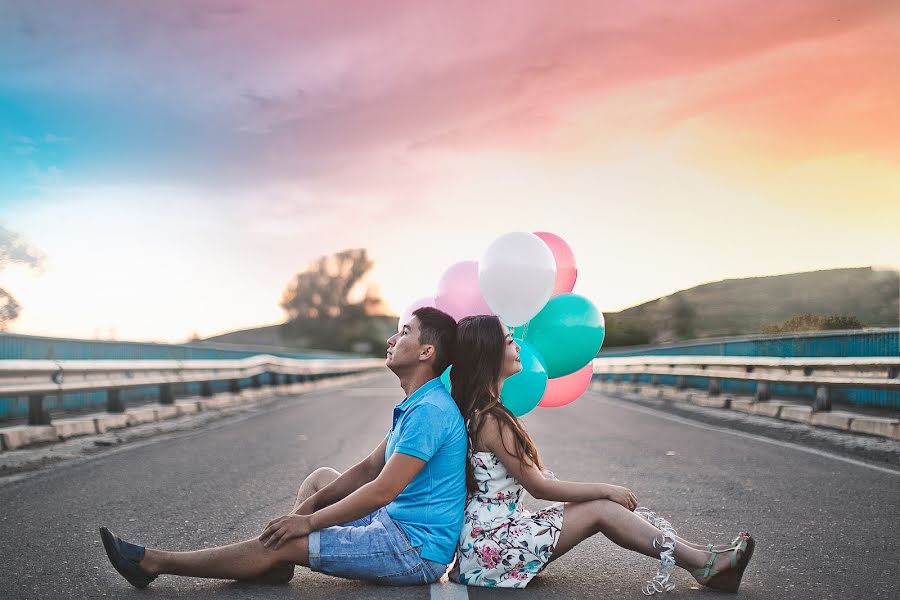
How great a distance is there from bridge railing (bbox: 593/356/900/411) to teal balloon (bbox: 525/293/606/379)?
19.8 ft

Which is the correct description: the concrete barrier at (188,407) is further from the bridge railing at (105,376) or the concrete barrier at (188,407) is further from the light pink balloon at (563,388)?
the light pink balloon at (563,388)

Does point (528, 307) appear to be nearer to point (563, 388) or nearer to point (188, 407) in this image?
point (563, 388)

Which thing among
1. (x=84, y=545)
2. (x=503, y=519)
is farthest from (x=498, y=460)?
(x=84, y=545)

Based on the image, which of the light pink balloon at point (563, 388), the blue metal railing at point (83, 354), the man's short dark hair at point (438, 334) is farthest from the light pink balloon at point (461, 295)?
the blue metal railing at point (83, 354)

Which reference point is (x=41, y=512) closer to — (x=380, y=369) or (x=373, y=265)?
(x=380, y=369)

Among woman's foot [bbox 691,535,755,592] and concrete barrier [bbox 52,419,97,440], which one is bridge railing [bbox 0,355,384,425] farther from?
woman's foot [bbox 691,535,755,592]

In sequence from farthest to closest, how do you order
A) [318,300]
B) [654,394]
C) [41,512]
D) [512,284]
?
[318,300]
[654,394]
[41,512]
[512,284]

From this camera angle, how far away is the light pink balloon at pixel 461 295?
4.92 meters

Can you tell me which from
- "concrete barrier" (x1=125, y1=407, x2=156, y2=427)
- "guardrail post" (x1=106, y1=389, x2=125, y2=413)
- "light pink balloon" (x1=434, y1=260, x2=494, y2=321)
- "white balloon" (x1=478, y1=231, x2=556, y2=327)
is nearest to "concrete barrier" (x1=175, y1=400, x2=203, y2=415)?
"concrete barrier" (x1=125, y1=407, x2=156, y2=427)

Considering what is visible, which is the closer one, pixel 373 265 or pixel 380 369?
pixel 380 369

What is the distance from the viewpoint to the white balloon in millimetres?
4727

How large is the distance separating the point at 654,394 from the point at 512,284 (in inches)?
649

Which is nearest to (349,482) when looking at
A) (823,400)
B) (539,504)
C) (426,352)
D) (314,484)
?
(314,484)

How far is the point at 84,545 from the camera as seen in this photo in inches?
188
